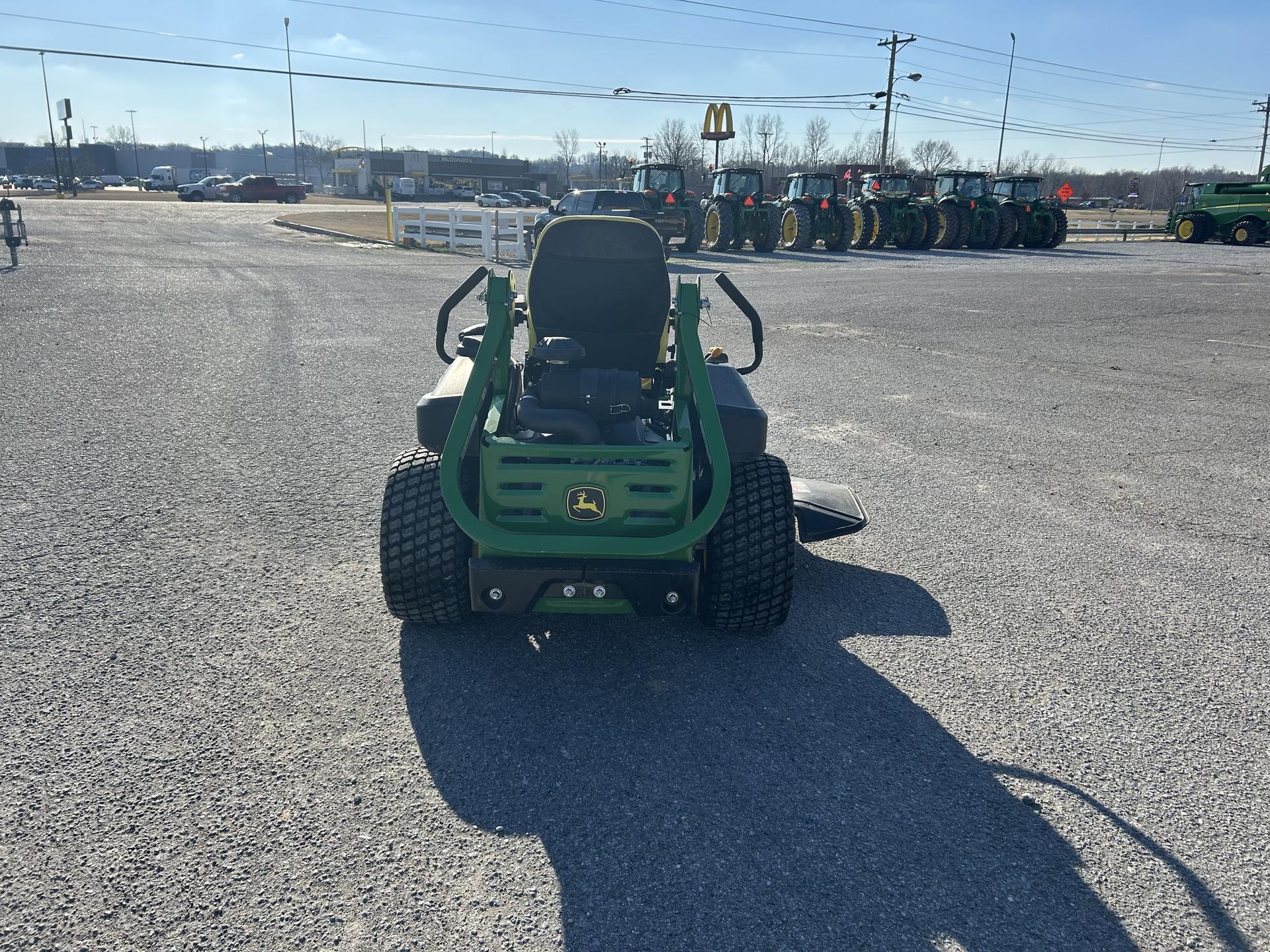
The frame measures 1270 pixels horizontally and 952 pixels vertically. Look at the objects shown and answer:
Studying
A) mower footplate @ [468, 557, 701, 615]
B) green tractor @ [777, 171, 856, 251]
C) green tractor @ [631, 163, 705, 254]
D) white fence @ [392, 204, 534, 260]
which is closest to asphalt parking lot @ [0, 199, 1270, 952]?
mower footplate @ [468, 557, 701, 615]

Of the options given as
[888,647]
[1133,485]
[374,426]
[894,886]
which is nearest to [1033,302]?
[1133,485]

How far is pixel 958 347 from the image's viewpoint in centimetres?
1111

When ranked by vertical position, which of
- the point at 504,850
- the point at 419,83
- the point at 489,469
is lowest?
the point at 504,850

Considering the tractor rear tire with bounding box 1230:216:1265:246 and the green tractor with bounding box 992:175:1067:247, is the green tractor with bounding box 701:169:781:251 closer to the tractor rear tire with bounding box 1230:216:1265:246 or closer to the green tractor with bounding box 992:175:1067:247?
the green tractor with bounding box 992:175:1067:247

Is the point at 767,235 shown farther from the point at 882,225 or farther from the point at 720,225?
the point at 882,225

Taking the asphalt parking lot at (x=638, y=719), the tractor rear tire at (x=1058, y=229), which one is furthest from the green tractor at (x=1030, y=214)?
the asphalt parking lot at (x=638, y=719)

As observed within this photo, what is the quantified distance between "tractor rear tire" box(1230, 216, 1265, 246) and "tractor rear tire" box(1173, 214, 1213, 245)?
0.92 m

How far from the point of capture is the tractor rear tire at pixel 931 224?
94.8 ft

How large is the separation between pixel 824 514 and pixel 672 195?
65.7 ft

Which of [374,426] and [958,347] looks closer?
[374,426]

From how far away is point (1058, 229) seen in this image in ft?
103

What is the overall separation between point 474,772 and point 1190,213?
39946 millimetres

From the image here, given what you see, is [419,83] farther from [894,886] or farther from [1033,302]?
[894,886]

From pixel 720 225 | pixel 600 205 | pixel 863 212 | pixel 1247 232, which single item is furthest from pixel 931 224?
pixel 1247 232
